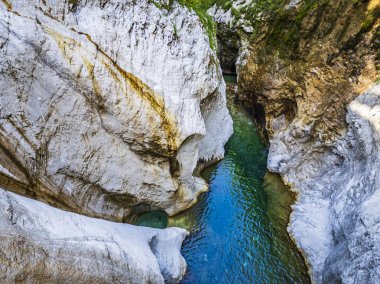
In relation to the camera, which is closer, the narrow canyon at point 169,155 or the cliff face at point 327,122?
the narrow canyon at point 169,155

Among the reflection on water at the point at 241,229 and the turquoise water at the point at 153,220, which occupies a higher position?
the reflection on water at the point at 241,229

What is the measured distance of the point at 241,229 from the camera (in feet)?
39.8

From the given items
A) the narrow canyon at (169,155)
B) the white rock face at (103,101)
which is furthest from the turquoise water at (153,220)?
the white rock face at (103,101)

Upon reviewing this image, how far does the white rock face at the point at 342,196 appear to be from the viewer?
27.6 ft

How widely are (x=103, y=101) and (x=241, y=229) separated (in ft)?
27.7

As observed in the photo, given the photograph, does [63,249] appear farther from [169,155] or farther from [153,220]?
[153,220]

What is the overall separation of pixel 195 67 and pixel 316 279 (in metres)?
10.3

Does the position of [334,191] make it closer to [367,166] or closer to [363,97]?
[367,166]

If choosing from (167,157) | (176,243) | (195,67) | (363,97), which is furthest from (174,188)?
(363,97)

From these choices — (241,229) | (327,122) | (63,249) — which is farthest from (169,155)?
(327,122)

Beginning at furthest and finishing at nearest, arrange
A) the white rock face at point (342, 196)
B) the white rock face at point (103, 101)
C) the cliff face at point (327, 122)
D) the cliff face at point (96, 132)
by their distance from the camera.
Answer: the cliff face at point (327, 122) < the white rock face at point (342, 196) < the white rock face at point (103, 101) < the cliff face at point (96, 132)

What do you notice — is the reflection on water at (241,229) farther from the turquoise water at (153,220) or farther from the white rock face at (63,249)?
the white rock face at (63,249)

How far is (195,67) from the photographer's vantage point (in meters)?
12.3

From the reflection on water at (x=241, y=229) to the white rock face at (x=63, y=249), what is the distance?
129 inches
